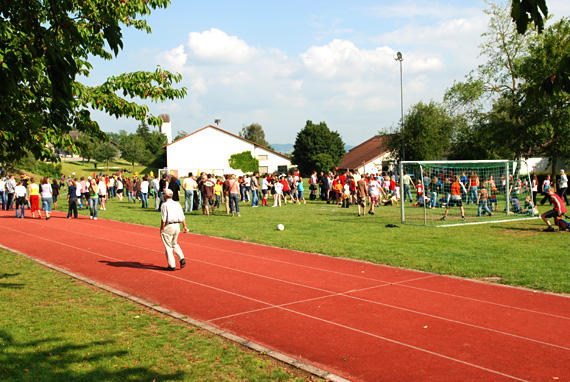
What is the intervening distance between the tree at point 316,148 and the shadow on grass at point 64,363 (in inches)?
2456

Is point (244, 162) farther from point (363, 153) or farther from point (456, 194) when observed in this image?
point (456, 194)

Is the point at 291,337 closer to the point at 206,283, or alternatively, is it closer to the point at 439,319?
the point at 439,319

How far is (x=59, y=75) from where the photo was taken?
4.69 m

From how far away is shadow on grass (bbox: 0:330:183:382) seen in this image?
488 centimetres

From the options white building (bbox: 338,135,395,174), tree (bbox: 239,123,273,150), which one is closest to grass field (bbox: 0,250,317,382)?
white building (bbox: 338,135,395,174)

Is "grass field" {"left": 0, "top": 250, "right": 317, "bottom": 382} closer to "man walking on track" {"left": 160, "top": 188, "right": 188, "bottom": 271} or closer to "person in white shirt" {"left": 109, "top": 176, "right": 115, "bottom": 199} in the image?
"man walking on track" {"left": 160, "top": 188, "right": 188, "bottom": 271}

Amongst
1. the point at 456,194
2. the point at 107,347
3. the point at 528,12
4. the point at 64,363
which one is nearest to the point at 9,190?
the point at 456,194

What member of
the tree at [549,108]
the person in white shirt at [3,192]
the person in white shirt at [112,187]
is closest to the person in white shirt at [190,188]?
the person in white shirt at [3,192]

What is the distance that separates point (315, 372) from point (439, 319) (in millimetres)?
2572

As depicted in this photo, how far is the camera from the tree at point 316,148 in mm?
68125

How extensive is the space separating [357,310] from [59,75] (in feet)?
16.6

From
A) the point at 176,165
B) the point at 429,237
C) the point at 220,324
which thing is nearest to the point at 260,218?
the point at 429,237

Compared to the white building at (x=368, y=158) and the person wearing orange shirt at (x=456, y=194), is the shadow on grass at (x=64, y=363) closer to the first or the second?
the person wearing orange shirt at (x=456, y=194)

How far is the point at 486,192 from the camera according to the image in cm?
1989
